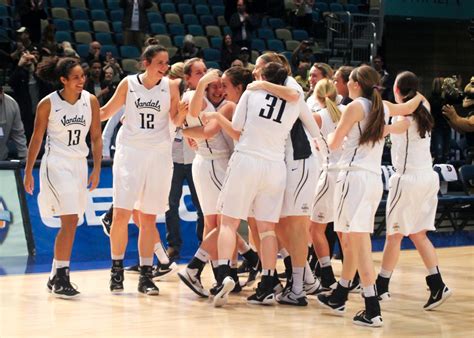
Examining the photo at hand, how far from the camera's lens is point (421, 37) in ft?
77.5

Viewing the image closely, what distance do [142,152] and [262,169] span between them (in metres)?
1.18

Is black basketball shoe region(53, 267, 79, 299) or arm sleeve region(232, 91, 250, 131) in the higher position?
arm sleeve region(232, 91, 250, 131)

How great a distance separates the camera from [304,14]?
20344mm

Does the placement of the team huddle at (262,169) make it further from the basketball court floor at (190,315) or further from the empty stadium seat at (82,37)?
the empty stadium seat at (82,37)

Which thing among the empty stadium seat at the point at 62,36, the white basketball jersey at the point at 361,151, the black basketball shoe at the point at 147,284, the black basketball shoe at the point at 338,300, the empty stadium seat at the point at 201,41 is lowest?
the black basketball shoe at the point at 147,284

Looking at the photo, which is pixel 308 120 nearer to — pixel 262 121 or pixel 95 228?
pixel 262 121

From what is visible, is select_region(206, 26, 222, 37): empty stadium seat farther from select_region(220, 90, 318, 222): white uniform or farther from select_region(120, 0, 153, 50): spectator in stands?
select_region(220, 90, 318, 222): white uniform

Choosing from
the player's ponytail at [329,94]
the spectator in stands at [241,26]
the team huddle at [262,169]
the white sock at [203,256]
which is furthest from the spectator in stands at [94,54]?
the white sock at [203,256]

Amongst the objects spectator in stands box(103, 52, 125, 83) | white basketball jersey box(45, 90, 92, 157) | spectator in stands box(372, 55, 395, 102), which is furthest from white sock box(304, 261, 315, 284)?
spectator in stands box(372, 55, 395, 102)

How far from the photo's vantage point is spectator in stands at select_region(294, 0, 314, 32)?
20172 millimetres

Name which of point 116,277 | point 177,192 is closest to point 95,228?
point 177,192

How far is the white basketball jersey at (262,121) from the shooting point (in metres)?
7.64

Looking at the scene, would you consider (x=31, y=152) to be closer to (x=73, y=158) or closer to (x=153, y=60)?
(x=73, y=158)

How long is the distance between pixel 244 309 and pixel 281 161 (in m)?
1.16
